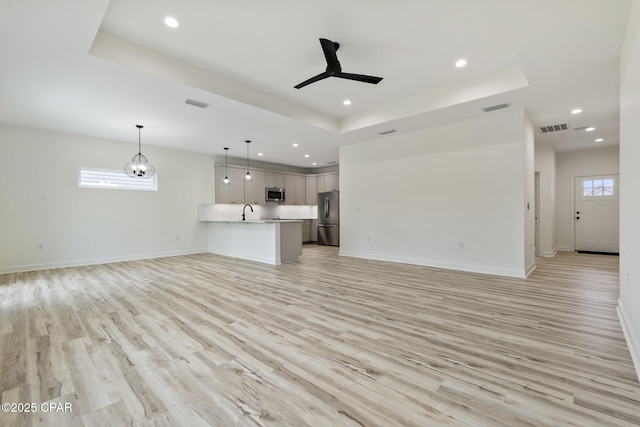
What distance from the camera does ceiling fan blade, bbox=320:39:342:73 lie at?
299 cm

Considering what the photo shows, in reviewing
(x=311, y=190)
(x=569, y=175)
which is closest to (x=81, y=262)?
(x=311, y=190)

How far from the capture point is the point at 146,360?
2.14 m

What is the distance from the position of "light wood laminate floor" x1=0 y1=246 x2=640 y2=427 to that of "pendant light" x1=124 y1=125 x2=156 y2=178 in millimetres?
2727

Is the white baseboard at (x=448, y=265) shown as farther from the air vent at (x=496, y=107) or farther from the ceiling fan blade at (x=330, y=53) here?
the ceiling fan blade at (x=330, y=53)

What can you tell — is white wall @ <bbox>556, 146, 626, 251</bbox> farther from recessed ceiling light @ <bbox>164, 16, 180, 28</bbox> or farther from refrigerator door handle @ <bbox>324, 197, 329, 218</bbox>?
recessed ceiling light @ <bbox>164, 16, 180, 28</bbox>

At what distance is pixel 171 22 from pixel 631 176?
4.41 metres

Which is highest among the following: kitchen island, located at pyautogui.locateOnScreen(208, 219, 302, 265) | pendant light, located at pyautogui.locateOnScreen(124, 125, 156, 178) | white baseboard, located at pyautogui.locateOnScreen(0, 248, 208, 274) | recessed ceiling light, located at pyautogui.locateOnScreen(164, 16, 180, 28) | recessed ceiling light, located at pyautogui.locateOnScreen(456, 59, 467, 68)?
recessed ceiling light, located at pyautogui.locateOnScreen(164, 16, 180, 28)

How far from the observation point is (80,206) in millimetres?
6078

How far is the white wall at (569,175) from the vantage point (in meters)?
7.52

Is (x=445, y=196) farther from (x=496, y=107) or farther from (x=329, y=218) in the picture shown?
(x=329, y=218)

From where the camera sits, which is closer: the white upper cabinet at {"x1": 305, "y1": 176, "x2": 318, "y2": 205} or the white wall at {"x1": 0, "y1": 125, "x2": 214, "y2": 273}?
the white wall at {"x1": 0, "y1": 125, "x2": 214, "y2": 273}

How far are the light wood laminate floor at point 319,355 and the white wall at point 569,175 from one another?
4.61m

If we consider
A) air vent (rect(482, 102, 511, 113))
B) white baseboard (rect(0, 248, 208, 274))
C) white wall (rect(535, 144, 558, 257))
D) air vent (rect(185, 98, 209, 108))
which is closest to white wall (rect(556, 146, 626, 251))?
white wall (rect(535, 144, 558, 257))

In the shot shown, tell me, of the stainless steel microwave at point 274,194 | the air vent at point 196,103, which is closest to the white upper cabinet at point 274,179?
the stainless steel microwave at point 274,194
